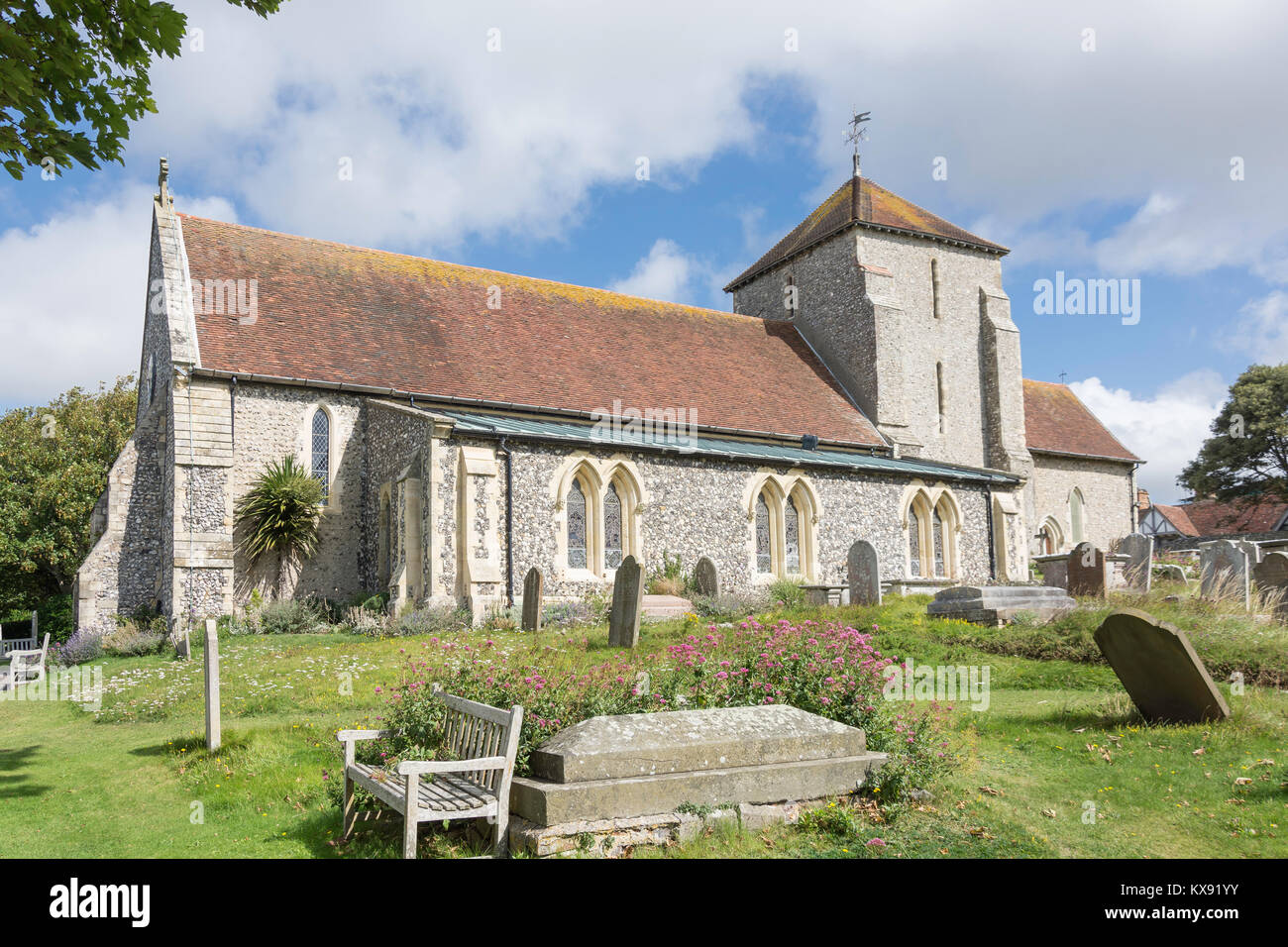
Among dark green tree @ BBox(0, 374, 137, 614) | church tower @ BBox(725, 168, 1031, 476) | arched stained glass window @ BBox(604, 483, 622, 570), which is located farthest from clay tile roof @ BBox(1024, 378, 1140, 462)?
dark green tree @ BBox(0, 374, 137, 614)

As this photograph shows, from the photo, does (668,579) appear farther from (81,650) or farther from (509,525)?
(81,650)

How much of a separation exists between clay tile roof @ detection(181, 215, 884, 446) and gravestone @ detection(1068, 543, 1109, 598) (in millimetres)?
9182

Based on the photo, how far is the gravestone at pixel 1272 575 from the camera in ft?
48.3

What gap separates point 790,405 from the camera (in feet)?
85.8

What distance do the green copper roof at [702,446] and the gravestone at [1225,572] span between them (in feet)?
25.6

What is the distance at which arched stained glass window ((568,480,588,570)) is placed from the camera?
60.4ft

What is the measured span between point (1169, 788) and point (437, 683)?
5.23m

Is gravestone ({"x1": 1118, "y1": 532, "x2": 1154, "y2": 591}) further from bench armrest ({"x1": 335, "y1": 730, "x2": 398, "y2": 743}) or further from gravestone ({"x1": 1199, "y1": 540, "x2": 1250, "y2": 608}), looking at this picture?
bench armrest ({"x1": 335, "y1": 730, "x2": 398, "y2": 743})

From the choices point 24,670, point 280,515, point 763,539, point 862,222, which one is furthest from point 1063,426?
point 24,670

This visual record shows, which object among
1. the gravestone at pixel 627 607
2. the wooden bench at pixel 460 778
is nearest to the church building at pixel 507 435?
the gravestone at pixel 627 607

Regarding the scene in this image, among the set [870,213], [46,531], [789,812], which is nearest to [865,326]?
[870,213]

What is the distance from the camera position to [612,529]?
62.0ft

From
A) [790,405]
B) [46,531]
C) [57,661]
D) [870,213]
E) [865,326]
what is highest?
[870,213]
